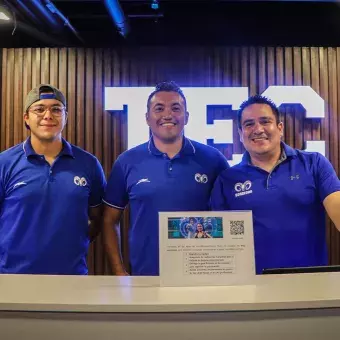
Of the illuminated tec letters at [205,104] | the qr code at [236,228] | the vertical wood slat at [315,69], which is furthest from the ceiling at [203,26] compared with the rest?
the qr code at [236,228]

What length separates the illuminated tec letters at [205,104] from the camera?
5.16 metres

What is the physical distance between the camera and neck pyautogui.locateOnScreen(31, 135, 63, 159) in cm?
262

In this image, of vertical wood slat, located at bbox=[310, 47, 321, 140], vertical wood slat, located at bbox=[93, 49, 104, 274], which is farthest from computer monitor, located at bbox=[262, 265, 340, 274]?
vertical wood slat, located at bbox=[310, 47, 321, 140]

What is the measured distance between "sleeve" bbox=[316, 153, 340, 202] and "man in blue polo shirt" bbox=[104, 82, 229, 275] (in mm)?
579

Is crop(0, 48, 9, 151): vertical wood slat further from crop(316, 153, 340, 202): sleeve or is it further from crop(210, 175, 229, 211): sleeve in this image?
crop(316, 153, 340, 202): sleeve

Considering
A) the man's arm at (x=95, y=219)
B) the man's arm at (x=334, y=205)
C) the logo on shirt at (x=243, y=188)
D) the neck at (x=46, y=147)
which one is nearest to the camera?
the man's arm at (x=334, y=205)

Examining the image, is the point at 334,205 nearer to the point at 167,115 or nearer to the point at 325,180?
the point at 325,180

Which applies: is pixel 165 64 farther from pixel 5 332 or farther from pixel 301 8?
pixel 5 332

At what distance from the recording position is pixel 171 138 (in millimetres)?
2617

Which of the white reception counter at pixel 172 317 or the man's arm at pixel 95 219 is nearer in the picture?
the white reception counter at pixel 172 317

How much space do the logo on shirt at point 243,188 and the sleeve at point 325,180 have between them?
1.18 ft

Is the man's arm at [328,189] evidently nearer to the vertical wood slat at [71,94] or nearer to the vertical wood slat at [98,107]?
the vertical wood slat at [98,107]

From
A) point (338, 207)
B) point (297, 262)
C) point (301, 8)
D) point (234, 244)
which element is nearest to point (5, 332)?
point (234, 244)

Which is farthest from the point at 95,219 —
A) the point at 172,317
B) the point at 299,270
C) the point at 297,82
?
the point at 297,82
